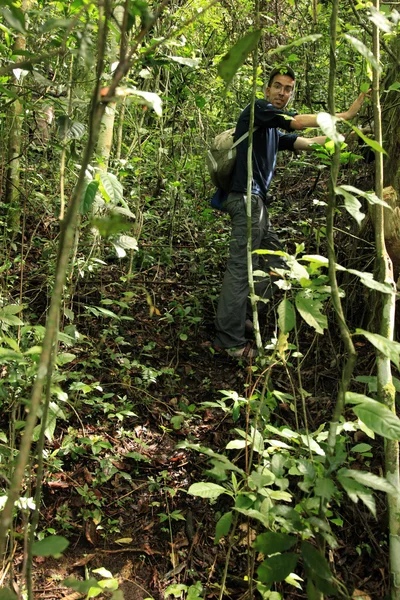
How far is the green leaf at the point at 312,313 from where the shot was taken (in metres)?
1.81

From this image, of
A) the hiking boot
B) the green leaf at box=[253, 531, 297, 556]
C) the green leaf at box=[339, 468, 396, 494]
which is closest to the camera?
the green leaf at box=[339, 468, 396, 494]

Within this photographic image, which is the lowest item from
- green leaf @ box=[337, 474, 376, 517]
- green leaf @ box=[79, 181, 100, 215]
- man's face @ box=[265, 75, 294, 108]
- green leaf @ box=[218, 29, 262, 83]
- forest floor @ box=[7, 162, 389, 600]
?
forest floor @ box=[7, 162, 389, 600]

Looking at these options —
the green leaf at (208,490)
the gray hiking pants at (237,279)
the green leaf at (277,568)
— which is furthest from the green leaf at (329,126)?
the gray hiking pants at (237,279)

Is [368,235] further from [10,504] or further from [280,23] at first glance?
[280,23]

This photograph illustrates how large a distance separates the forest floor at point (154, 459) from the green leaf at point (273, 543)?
0.54m

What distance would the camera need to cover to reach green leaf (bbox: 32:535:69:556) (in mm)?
954

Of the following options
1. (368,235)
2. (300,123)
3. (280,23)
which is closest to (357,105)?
(300,123)

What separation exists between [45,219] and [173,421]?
2712mm

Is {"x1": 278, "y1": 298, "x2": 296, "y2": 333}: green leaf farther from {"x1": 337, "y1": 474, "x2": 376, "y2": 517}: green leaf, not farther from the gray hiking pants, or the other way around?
the gray hiking pants

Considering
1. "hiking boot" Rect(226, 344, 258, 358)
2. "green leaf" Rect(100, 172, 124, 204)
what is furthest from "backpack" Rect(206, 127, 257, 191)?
"green leaf" Rect(100, 172, 124, 204)

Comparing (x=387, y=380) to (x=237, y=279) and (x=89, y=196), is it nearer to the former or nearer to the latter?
(x=89, y=196)

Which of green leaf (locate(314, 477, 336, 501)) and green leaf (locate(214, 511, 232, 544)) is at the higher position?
green leaf (locate(314, 477, 336, 501))

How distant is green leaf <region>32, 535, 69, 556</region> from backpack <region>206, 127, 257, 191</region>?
3190 mm

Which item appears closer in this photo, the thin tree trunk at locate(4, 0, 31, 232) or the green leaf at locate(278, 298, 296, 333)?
the green leaf at locate(278, 298, 296, 333)
